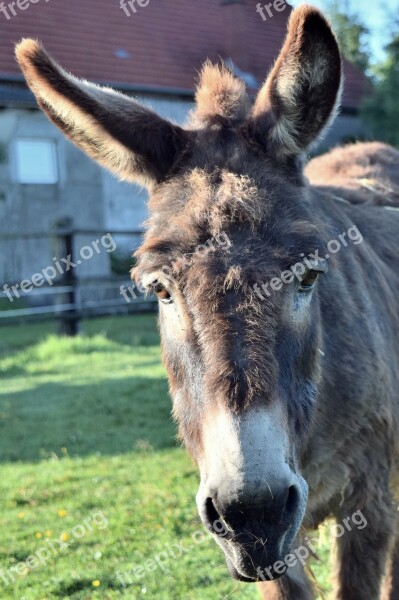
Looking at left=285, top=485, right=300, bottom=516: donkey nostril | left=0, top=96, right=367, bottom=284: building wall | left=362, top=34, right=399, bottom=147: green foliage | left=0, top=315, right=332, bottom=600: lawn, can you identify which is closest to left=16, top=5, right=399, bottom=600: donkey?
left=285, top=485, right=300, bottom=516: donkey nostril

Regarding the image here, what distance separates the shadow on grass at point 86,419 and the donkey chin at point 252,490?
4.35 meters

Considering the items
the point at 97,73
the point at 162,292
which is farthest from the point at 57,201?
the point at 162,292

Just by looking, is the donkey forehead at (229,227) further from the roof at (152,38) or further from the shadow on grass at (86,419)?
the roof at (152,38)

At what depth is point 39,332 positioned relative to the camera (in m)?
14.7

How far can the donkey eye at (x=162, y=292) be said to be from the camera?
250cm

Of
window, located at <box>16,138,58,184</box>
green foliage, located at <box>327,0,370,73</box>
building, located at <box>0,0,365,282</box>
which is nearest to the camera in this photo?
building, located at <box>0,0,365,282</box>

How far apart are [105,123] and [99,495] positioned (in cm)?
345

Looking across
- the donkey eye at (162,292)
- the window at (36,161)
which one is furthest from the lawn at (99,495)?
the window at (36,161)

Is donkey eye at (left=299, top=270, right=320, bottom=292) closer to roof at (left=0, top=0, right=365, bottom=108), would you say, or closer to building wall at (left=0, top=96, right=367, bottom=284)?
building wall at (left=0, top=96, right=367, bottom=284)

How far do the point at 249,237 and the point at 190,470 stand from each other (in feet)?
12.4

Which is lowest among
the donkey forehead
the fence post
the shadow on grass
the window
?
the shadow on grass

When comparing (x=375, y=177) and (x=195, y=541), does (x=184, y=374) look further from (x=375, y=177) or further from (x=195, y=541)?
(x=375, y=177)

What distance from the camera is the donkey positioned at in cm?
207

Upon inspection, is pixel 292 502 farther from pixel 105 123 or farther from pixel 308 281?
pixel 105 123
